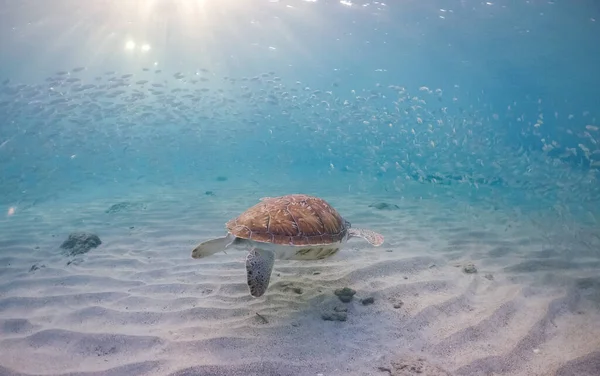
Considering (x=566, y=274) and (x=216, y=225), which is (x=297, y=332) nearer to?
(x=566, y=274)

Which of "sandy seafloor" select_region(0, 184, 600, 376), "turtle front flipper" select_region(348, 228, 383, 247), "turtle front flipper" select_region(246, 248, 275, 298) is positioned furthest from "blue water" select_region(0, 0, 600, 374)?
"turtle front flipper" select_region(246, 248, 275, 298)

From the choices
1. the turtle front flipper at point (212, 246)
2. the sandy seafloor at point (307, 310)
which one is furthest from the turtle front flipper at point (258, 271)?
the sandy seafloor at point (307, 310)

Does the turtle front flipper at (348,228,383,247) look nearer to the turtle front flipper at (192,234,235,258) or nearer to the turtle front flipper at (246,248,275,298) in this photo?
the turtle front flipper at (246,248,275,298)

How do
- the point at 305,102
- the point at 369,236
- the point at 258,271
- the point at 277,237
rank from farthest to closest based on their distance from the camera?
the point at 305,102 < the point at 369,236 < the point at 277,237 < the point at 258,271

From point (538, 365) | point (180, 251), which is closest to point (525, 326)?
point (538, 365)

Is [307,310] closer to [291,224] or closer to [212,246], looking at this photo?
[291,224]

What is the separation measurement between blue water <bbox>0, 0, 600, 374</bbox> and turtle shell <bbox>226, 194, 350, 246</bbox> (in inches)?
232

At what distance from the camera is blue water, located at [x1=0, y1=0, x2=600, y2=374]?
628 inches

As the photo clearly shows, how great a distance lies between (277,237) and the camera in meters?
3.89

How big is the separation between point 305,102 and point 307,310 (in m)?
17.9

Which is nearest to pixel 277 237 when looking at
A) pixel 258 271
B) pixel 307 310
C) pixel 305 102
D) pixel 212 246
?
pixel 258 271

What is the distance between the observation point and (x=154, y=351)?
333cm

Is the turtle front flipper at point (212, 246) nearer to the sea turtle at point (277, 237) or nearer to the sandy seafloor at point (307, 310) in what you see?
the sea turtle at point (277, 237)

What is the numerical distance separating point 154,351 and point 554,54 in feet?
169
